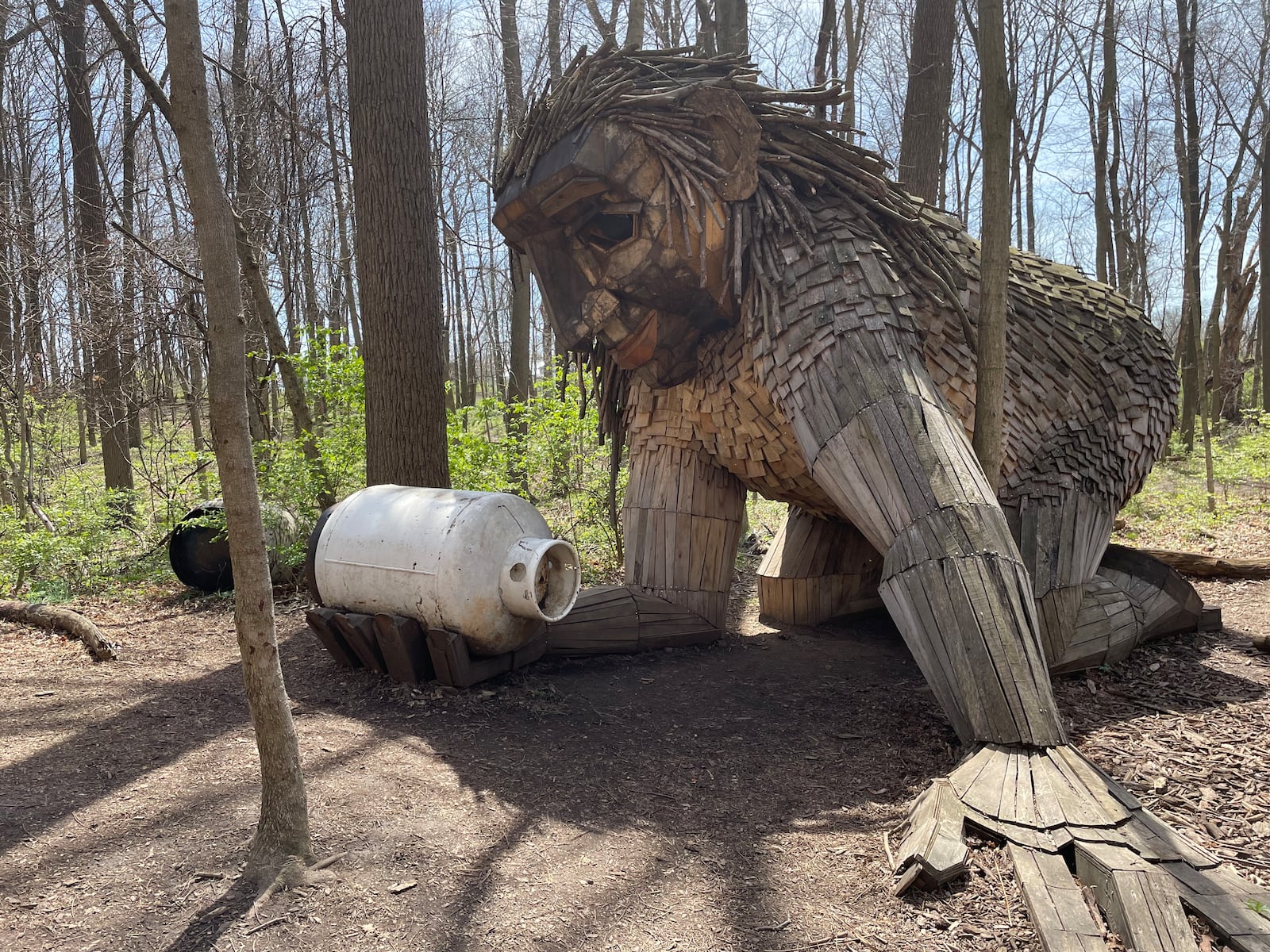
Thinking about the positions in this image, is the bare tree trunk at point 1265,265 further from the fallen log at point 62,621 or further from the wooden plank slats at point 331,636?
the fallen log at point 62,621

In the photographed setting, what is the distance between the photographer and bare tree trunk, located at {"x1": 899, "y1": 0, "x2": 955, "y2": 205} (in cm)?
704

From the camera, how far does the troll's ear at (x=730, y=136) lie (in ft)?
12.4

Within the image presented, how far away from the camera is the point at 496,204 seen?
401 centimetres

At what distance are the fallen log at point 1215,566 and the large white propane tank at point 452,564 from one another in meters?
4.25

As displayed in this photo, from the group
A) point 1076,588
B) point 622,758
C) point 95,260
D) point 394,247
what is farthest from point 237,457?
point 95,260

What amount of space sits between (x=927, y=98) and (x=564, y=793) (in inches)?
251

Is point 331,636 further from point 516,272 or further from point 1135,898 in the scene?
point 516,272

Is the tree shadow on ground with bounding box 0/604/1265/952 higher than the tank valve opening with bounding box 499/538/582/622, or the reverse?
the tank valve opening with bounding box 499/538/582/622

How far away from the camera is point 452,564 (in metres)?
3.73

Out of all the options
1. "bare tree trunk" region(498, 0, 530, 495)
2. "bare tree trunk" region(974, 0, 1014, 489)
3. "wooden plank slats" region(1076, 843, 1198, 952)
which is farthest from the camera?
"bare tree trunk" region(498, 0, 530, 495)

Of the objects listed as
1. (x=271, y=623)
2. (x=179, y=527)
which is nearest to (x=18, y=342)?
(x=179, y=527)

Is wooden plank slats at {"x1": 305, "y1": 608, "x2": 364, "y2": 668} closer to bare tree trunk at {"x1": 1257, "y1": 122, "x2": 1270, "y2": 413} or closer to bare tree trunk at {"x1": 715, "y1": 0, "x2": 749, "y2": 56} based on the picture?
bare tree trunk at {"x1": 715, "y1": 0, "x2": 749, "y2": 56}

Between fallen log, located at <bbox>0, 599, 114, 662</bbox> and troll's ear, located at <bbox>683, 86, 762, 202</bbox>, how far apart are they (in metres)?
3.90

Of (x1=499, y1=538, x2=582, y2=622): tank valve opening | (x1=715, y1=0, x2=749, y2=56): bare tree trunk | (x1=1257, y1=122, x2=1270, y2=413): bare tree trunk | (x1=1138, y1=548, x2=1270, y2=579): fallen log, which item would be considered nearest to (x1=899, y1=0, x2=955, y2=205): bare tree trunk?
(x1=715, y1=0, x2=749, y2=56): bare tree trunk
